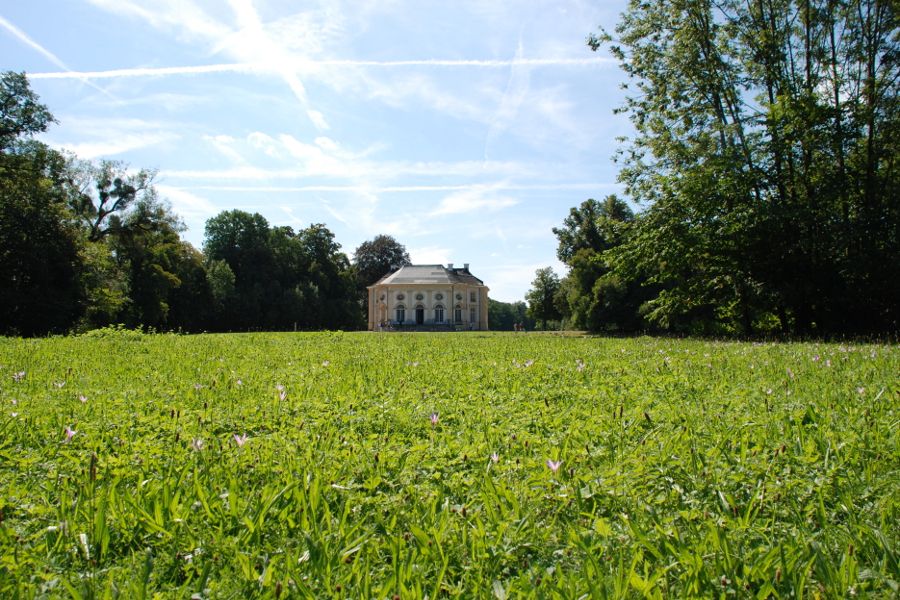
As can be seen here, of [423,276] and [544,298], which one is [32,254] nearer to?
[544,298]

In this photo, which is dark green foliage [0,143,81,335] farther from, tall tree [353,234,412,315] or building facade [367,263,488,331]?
tall tree [353,234,412,315]

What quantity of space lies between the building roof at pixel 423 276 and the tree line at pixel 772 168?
2136 inches

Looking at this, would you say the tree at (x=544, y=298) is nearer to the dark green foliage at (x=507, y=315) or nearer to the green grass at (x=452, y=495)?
the green grass at (x=452, y=495)

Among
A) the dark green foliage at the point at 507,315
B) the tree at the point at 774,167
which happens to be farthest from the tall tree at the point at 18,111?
the dark green foliage at the point at 507,315

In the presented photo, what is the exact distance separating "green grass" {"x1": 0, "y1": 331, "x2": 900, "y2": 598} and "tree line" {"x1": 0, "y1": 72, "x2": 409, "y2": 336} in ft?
79.1

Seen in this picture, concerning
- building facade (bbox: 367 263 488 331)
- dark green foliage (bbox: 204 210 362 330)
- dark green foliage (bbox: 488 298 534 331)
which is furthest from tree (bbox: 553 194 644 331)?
dark green foliage (bbox: 488 298 534 331)

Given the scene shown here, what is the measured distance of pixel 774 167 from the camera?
672 inches

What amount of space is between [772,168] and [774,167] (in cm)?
6

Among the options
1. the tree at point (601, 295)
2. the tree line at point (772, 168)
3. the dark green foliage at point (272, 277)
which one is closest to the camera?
the tree line at point (772, 168)

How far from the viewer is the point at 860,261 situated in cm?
1458

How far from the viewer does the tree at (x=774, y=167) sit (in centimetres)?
1550

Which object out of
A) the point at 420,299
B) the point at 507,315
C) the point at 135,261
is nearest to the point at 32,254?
the point at 135,261

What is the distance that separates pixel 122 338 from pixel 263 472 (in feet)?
41.7

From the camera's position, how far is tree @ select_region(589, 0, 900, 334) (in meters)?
15.5
